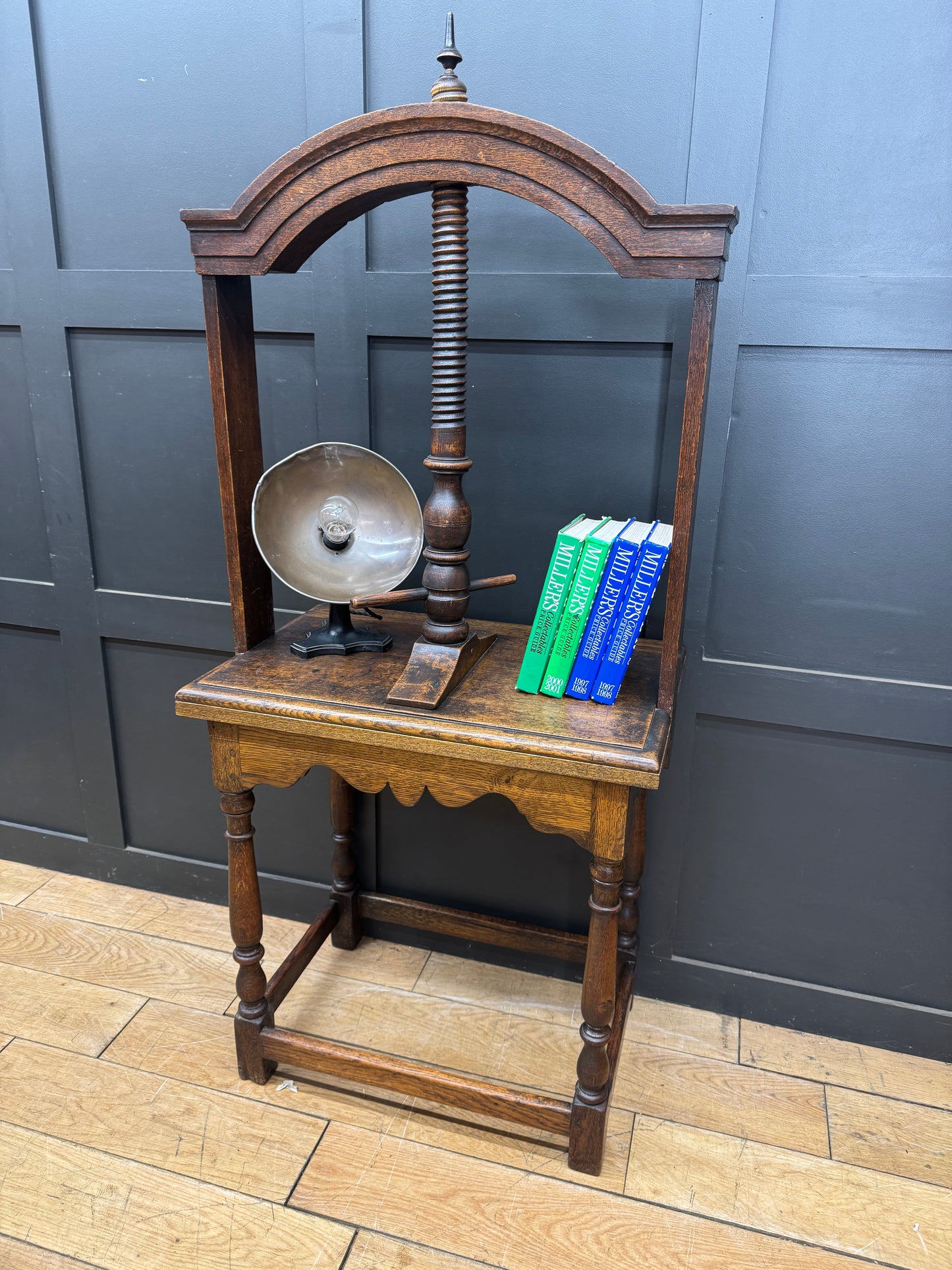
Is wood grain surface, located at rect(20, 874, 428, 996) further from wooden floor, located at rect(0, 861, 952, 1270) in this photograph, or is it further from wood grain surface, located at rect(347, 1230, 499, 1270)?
wood grain surface, located at rect(347, 1230, 499, 1270)

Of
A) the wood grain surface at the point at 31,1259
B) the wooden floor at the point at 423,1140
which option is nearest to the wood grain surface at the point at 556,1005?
the wooden floor at the point at 423,1140

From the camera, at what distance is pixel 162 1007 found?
76.0 inches

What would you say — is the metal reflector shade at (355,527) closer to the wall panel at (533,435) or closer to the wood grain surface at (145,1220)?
the wall panel at (533,435)

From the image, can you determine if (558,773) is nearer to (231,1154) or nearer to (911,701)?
(911,701)

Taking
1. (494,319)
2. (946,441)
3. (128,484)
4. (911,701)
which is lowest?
(911,701)

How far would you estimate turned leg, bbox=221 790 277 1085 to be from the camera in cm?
158

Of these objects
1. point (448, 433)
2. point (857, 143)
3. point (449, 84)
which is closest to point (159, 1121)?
point (448, 433)

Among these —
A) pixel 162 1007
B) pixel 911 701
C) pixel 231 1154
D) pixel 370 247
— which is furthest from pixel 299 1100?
pixel 370 247

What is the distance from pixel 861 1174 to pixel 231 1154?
1147 mm

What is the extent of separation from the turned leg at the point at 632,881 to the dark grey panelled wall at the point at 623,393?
5 centimetres

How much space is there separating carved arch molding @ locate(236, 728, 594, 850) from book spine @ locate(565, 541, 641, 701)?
0.59 ft

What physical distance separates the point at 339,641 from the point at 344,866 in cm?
69

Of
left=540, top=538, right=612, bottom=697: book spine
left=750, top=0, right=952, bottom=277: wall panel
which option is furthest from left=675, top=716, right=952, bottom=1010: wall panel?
left=750, top=0, right=952, bottom=277: wall panel

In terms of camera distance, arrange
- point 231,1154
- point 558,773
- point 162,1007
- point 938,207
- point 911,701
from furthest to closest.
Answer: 1. point 162,1007
2. point 911,701
3. point 231,1154
4. point 938,207
5. point 558,773
